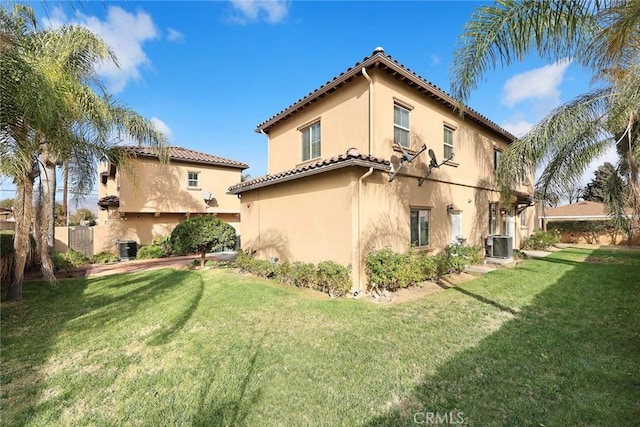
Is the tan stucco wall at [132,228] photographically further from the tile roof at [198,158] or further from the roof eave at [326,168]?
the roof eave at [326,168]

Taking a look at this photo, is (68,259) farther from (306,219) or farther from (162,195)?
(306,219)

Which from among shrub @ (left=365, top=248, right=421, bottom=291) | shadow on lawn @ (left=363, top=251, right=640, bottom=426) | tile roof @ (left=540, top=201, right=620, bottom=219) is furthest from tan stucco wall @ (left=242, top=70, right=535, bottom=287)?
tile roof @ (left=540, top=201, right=620, bottom=219)

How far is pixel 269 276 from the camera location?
1066 centimetres

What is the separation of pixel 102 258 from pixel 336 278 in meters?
14.9

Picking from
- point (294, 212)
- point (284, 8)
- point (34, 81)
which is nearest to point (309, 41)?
point (284, 8)

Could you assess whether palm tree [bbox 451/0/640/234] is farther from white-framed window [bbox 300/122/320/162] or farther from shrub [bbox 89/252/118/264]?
shrub [bbox 89/252/118/264]

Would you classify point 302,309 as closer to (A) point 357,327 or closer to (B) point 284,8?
(A) point 357,327

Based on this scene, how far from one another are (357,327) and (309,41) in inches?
440

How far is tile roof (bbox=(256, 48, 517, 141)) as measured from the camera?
8.31 metres

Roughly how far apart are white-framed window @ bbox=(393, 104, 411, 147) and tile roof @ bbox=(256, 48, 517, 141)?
91cm

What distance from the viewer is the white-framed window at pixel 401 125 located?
957 centimetres

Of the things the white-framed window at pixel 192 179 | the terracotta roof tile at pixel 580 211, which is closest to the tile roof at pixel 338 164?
the white-framed window at pixel 192 179

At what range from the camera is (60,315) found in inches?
265

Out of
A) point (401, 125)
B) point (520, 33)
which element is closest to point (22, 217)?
point (401, 125)
